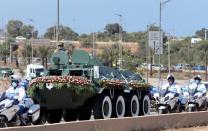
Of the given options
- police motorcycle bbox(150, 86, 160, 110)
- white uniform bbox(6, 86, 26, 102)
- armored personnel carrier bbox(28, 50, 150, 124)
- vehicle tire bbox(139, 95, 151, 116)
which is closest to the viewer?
white uniform bbox(6, 86, 26, 102)

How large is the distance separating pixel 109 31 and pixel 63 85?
146 metres

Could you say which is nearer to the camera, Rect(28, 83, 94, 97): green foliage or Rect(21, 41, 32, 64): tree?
Rect(28, 83, 94, 97): green foliage

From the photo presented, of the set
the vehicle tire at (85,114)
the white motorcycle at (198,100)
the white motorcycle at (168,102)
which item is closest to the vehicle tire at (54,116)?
the vehicle tire at (85,114)

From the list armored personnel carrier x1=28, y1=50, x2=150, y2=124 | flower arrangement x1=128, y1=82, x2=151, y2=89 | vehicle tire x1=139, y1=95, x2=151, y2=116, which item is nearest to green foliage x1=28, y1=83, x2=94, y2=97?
armored personnel carrier x1=28, y1=50, x2=150, y2=124

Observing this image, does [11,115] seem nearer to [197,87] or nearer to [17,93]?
[17,93]

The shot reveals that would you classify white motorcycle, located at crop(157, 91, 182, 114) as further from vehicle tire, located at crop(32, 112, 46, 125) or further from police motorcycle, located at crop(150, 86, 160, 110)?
→ vehicle tire, located at crop(32, 112, 46, 125)

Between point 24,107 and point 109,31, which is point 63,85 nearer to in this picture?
point 24,107

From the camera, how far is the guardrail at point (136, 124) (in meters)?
15.4

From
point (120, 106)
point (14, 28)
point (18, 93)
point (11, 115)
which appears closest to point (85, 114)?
point (120, 106)

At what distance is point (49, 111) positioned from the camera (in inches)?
854

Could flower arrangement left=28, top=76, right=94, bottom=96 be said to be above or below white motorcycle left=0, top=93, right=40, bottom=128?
above

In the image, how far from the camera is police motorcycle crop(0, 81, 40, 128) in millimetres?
18031

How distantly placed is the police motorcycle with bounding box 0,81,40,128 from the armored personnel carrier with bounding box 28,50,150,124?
3.44 feet

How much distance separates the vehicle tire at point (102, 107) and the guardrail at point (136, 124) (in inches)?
77.5
